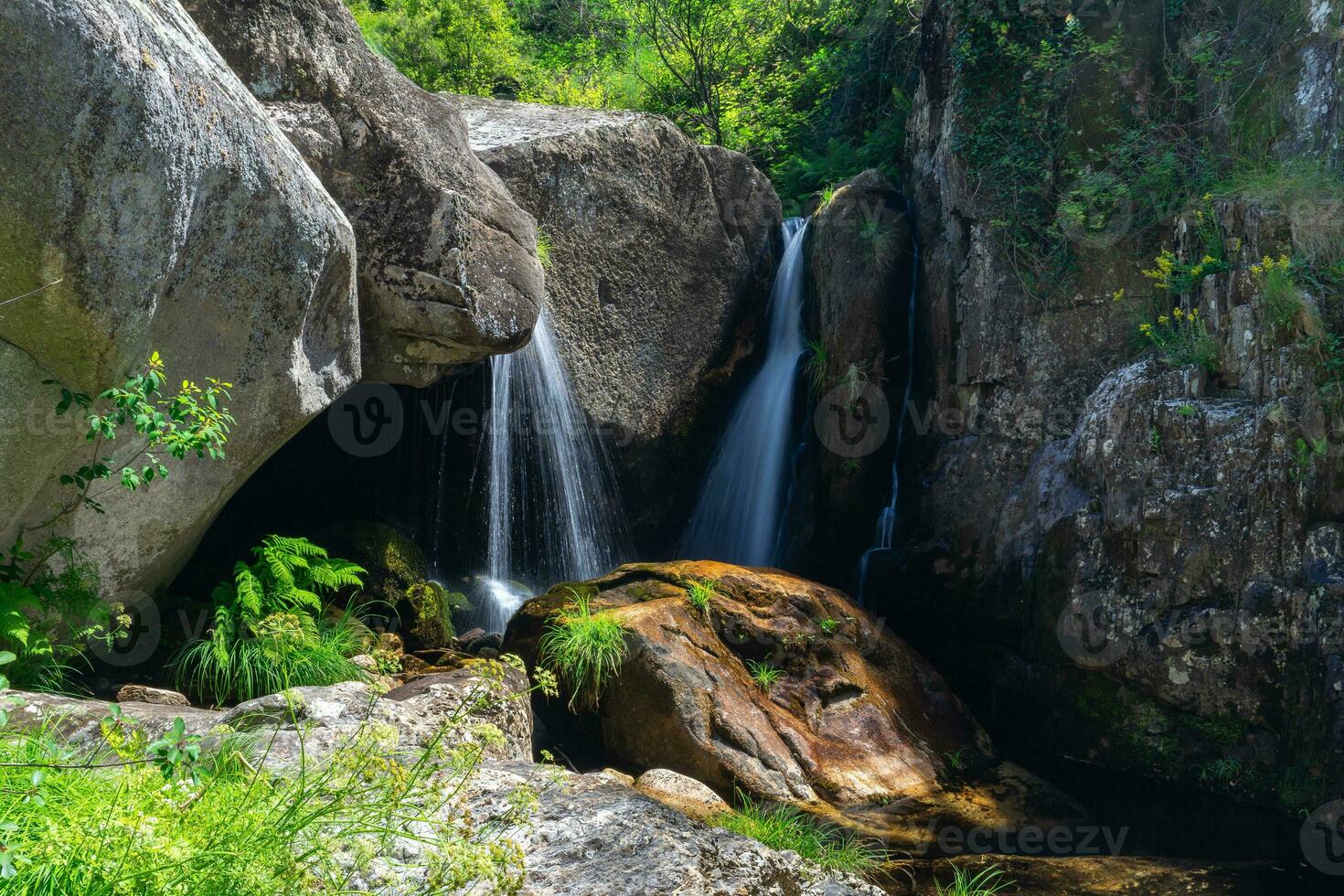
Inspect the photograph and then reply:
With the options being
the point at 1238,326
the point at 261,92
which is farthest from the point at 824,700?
the point at 261,92

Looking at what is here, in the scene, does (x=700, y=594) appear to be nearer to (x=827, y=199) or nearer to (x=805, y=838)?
(x=805, y=838)

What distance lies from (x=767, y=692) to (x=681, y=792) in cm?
179

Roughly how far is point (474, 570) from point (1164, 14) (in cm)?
792

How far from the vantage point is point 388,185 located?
22.5ft

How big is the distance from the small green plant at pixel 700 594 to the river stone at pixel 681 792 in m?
1.76

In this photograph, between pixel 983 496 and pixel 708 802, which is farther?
pixel 983 496

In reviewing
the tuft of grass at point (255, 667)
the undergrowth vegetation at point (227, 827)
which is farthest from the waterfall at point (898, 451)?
the undergrowth vegetation at point (227, 827)

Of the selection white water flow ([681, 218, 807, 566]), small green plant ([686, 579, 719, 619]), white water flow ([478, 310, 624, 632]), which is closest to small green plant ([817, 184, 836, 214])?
white water flow ([681, 218, 807, 566])

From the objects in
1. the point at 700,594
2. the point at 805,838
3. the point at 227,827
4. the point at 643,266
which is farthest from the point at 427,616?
the point at 227,827

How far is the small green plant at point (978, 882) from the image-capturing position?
15.7ft

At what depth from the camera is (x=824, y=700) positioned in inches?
275

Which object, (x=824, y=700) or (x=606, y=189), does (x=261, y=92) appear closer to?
(x=606, y=189)

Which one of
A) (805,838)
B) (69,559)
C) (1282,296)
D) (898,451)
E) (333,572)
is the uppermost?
(1282,296)

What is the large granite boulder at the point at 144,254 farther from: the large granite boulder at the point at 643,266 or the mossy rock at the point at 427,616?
the large granite boulder at the point at 643,266
